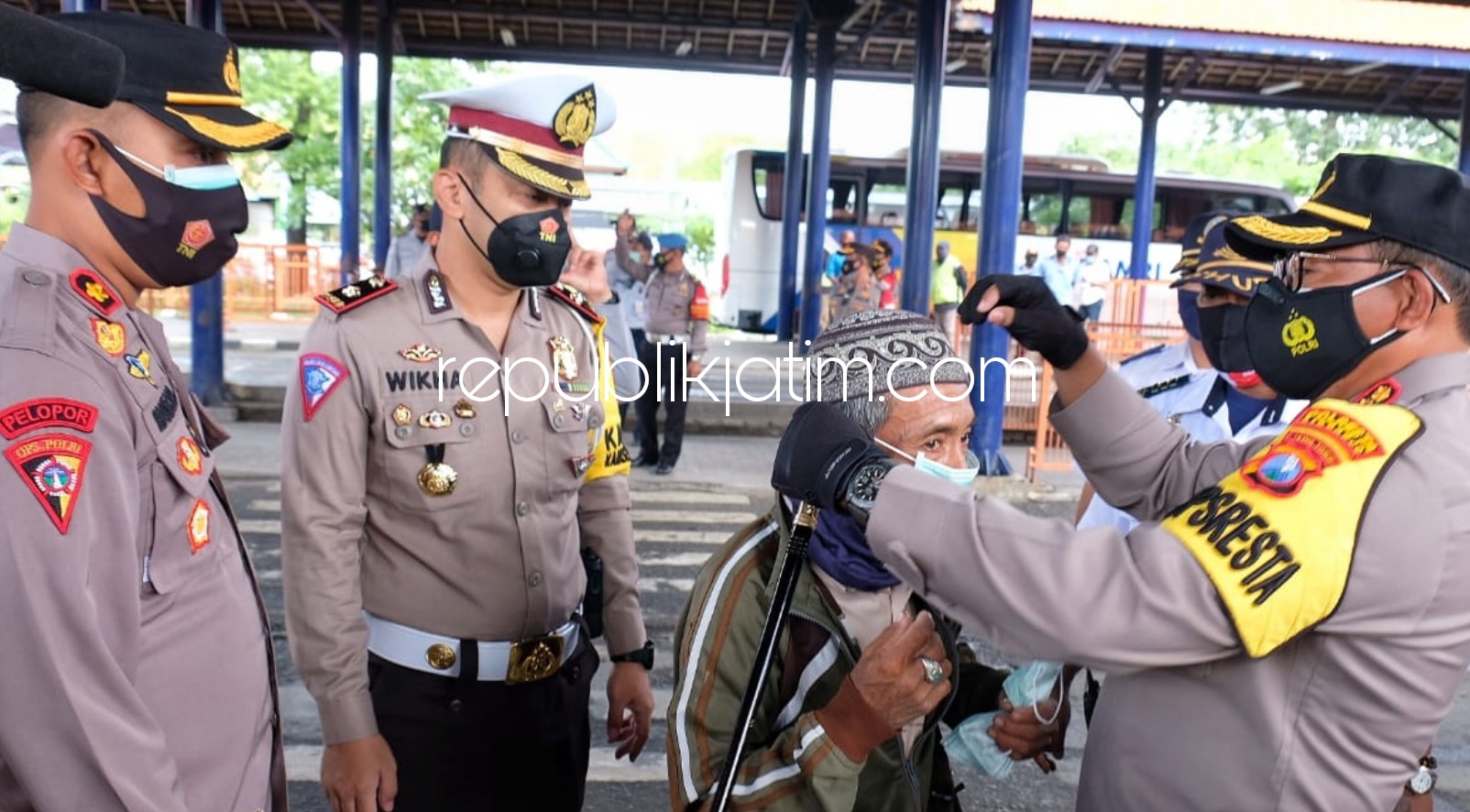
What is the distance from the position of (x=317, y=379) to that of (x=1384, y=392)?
6.03 ft

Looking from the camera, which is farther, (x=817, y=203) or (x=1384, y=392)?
(x=817, y=203)

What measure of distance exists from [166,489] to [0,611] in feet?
1.01

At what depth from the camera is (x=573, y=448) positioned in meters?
2.30

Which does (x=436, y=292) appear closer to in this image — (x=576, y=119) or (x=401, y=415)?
(x=401, y=415)

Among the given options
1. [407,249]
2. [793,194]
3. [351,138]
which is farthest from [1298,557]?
[793,194]

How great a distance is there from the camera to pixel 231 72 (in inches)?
66.3

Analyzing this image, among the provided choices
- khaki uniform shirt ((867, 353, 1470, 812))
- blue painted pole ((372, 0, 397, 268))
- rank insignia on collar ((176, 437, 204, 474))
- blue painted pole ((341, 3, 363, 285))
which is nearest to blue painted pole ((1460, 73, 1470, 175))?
blue painted pole ((372, 0, 397, 268))

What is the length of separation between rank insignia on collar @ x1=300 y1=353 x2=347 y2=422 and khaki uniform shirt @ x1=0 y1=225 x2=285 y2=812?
0.36m

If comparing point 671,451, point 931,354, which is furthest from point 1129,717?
point 671,451

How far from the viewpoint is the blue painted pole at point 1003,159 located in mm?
7941

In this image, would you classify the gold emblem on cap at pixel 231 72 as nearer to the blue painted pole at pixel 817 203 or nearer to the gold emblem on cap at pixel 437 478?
the gold emblem on cap at pixel 437 478

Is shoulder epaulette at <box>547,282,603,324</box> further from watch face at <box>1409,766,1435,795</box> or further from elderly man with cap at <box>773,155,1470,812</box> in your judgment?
watch face at <box>1409,766,1435,795</box>

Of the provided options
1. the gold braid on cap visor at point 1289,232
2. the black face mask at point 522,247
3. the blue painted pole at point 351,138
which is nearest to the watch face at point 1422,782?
the gold braid on cap visor at point 1289,232

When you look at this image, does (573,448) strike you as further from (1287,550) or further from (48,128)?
(1287,550)
